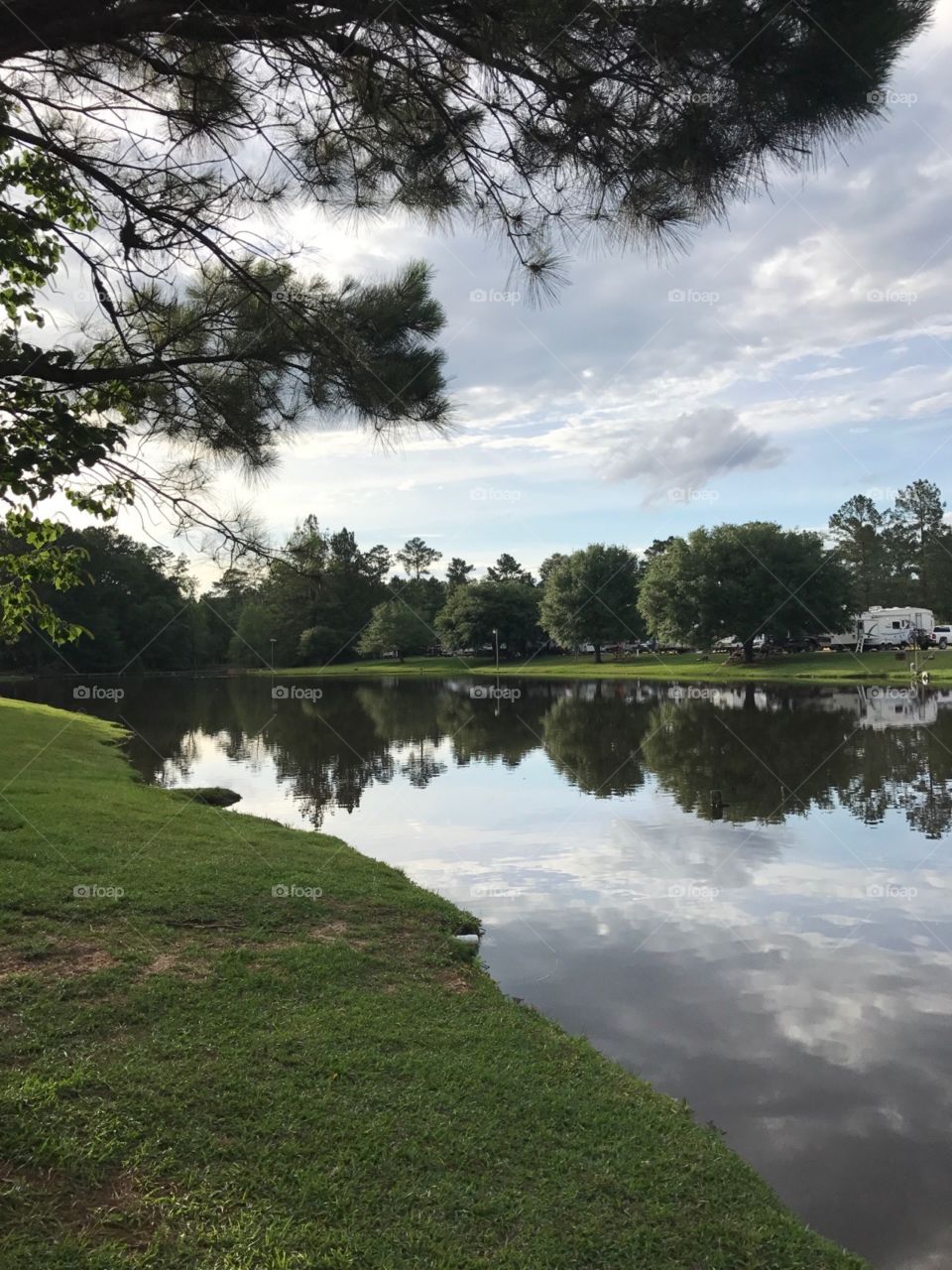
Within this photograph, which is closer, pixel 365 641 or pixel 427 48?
pixel 427 48

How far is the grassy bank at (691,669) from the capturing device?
50500mm

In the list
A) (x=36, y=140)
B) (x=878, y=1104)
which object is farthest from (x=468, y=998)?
(x=36, y=140)

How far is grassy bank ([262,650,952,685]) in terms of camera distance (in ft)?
166

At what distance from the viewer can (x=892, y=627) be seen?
221 feet

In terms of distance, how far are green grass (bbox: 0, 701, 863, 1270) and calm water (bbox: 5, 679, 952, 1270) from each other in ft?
2.73

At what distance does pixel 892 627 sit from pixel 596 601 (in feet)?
77.9

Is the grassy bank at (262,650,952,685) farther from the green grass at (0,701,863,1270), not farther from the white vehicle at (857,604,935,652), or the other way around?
the green grass at (0,701,863,1270)

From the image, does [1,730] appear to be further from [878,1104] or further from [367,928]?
[878,1104]

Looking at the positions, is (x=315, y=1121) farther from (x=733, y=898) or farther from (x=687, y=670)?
(x=687, y=670)

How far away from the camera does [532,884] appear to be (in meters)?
11.3

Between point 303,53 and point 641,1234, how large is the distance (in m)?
5.93

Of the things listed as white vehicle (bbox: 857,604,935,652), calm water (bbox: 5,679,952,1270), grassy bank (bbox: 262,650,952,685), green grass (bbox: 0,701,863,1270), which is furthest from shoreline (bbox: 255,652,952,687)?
green grass (bbox: 0,701,863,1270)

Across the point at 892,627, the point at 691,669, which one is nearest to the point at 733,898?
the point at 691,669

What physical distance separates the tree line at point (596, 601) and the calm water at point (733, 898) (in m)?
20.3
